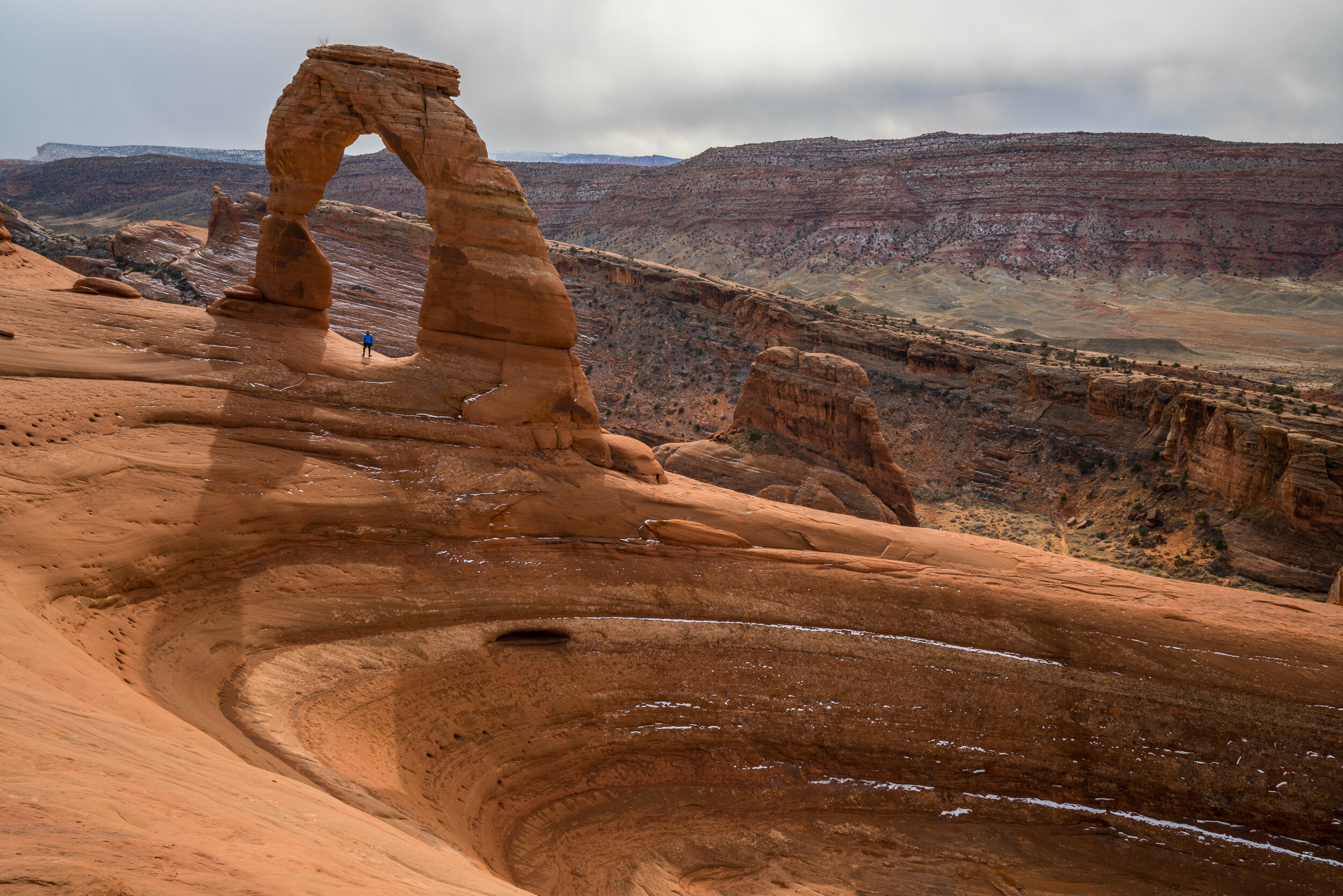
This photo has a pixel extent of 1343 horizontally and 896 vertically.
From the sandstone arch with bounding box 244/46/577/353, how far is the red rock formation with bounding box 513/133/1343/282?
90.3 meters

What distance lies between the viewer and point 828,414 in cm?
3262

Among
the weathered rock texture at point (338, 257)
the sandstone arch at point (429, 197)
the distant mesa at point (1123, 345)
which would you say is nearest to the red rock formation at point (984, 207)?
the distant mesa at point (1123, 345)

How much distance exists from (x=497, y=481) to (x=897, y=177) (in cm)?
11363

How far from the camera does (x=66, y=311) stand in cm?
1430

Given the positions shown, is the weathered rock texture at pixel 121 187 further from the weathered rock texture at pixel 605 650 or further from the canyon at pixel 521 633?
the weathered rock texture at pixel 605 650

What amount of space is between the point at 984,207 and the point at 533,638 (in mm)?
111526

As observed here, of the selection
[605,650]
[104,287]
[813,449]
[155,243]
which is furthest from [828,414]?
[155,243]

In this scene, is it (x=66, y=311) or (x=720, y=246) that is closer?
(x=66, y=311)

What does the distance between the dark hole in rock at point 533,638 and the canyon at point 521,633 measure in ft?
0.15

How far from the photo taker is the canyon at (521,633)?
9898mm

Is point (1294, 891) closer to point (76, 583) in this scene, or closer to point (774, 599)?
point (774, 599)

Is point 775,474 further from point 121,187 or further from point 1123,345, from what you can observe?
point 121,187

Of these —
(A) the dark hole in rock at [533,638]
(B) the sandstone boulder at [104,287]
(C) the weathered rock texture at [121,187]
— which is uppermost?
(C) the weathered rock texture at [121,187]

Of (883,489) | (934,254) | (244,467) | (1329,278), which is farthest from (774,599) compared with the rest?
(1329,278)
